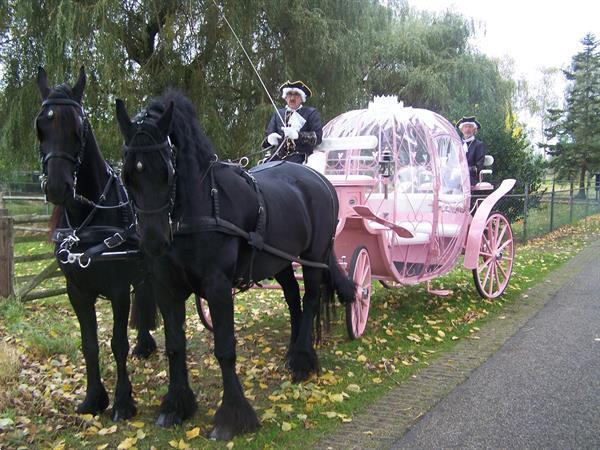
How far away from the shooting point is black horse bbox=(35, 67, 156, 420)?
3.20 meters

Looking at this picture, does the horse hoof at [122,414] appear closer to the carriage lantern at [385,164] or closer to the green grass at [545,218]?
the carriage lantern at [385,164]

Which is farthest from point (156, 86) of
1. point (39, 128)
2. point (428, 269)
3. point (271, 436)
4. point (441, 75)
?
point (441, 75)

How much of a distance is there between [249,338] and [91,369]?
7.08 feet

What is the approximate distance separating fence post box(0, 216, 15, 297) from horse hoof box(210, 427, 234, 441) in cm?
481

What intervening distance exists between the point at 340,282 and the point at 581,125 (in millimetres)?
26723

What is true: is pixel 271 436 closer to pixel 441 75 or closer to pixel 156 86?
pixel 156 86

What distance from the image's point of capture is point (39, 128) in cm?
322

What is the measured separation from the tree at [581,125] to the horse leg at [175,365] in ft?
89.6

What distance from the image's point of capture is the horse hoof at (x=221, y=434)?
337 centimetres

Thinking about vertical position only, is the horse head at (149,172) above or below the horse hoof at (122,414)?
above

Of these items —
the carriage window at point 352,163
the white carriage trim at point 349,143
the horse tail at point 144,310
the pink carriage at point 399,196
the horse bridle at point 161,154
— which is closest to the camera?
the horse bridle at point 161,154

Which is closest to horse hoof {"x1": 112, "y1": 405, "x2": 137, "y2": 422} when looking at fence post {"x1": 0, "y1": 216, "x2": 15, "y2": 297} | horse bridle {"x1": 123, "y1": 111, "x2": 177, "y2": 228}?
horse bridle {"x1": 123, "y1": 111, "x2": 177, "y2": 228}

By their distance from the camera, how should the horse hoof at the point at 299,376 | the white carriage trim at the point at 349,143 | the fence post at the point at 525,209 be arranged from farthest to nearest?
the fence post at the point at 525,209
the white carriage trim at the point at 349,143
the horse hoof at the point at 299,376

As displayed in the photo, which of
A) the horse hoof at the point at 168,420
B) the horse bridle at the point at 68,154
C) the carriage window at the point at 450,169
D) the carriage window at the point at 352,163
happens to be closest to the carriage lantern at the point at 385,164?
the carriage window at the point at 352,163
